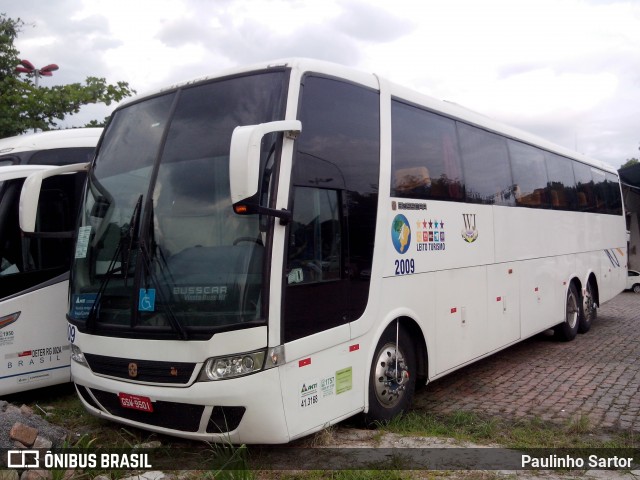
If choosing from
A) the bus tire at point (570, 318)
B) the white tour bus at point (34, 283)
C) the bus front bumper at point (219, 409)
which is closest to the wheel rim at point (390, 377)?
the bus front bumper at point (219, 409)

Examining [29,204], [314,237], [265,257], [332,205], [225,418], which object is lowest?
[225,418]

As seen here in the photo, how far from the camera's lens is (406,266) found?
6.15 metres

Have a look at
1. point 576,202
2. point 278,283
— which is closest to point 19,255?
point 278,283

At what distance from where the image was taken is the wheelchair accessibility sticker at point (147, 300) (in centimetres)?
462

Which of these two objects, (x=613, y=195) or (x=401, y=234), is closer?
(x=401, y=234)

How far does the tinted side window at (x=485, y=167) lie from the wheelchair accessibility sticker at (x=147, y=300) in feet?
14.2

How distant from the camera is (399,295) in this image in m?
6.00

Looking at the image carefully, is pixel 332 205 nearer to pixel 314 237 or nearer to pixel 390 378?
pixel 314 237

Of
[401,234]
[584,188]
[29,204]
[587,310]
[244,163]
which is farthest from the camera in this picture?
[584,188]

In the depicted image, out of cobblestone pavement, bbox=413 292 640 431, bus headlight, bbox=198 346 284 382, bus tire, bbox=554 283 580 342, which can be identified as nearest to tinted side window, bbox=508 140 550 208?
bus tire, bbox=554 283 580 342

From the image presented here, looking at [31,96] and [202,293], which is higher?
[31,96]

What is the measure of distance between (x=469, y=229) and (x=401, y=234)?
1706 mm

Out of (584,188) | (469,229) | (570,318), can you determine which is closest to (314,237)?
(469,229)

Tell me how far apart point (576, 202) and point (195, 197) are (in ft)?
29.9
